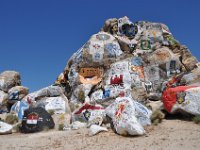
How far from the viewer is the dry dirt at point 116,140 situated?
32.3ft

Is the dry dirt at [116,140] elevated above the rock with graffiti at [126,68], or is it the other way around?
the rock with graffiti at [126,68]

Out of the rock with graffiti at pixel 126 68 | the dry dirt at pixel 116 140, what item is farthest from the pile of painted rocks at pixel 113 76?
the dry dirt at pixel 116 140

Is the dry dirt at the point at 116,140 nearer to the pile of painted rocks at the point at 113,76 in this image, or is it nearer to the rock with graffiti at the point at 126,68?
the pile of painted rocks at the point at 113,76

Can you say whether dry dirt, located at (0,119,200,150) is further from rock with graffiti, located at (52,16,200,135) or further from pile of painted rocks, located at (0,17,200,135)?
rock with graffiti, located at (52,16,200,135)

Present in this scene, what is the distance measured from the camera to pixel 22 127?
14.2 meters

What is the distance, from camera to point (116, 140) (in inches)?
425

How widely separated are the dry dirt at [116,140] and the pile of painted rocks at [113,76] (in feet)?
4.75

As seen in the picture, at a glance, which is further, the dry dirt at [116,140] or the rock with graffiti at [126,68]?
the rock with graffiti at [126,68]

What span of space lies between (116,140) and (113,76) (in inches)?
353

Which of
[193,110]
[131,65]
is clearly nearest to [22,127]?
[193,110]

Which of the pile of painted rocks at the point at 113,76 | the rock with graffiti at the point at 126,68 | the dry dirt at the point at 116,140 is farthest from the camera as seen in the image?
the rock with graffiti at the point at 126,68

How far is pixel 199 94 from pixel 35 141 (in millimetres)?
6086

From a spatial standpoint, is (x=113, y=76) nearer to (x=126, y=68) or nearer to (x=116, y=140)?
(x=126, y=68)

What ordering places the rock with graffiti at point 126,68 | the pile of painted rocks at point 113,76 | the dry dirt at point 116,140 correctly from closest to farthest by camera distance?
1. the dry dirt at point 116,140
2. the pile of painted rocks at point 113,76
3. the rock with graffiti at point 126,68
